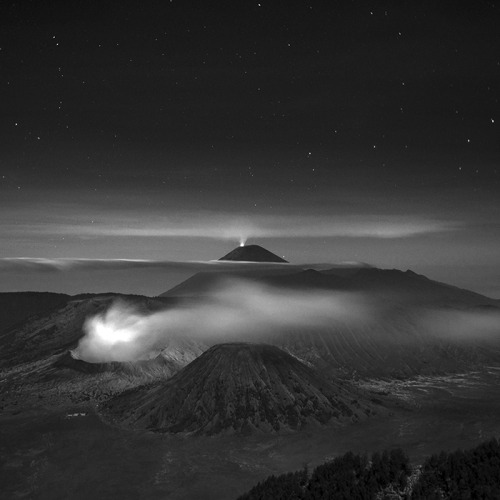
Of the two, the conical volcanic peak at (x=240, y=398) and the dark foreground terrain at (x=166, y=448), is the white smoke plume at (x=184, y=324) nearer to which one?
the dark foreground terrain at (x=166, y=448)

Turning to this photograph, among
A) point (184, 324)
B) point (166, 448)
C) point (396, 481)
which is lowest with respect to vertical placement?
point (166, 448)

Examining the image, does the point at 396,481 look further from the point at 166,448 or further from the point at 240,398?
the point at 240,398

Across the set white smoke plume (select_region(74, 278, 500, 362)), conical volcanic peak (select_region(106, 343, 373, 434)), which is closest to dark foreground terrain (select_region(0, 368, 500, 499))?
conical volcanic peak (select_region(106, 343, 373, 434))

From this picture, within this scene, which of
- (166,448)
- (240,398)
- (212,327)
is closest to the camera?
(166,448)

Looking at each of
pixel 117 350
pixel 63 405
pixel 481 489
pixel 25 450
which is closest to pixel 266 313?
pixel 117 350

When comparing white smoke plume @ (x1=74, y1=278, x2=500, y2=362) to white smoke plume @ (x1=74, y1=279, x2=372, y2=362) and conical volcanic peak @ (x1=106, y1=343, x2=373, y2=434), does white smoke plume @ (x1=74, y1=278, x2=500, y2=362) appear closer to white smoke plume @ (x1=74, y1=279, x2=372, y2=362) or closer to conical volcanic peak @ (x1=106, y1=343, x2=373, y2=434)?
white smoke plume @ (x1=74, y1=279, x2=372, y2=362)

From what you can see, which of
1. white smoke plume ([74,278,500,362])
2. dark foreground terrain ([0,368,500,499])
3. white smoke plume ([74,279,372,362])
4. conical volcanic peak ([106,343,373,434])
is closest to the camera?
dark foreground terrain ([0,368,500,499])

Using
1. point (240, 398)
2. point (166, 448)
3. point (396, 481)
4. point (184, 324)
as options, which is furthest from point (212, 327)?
point (396, 481)

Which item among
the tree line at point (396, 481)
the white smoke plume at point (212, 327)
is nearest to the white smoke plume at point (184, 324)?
the white smoke plume at point (212, 327)
